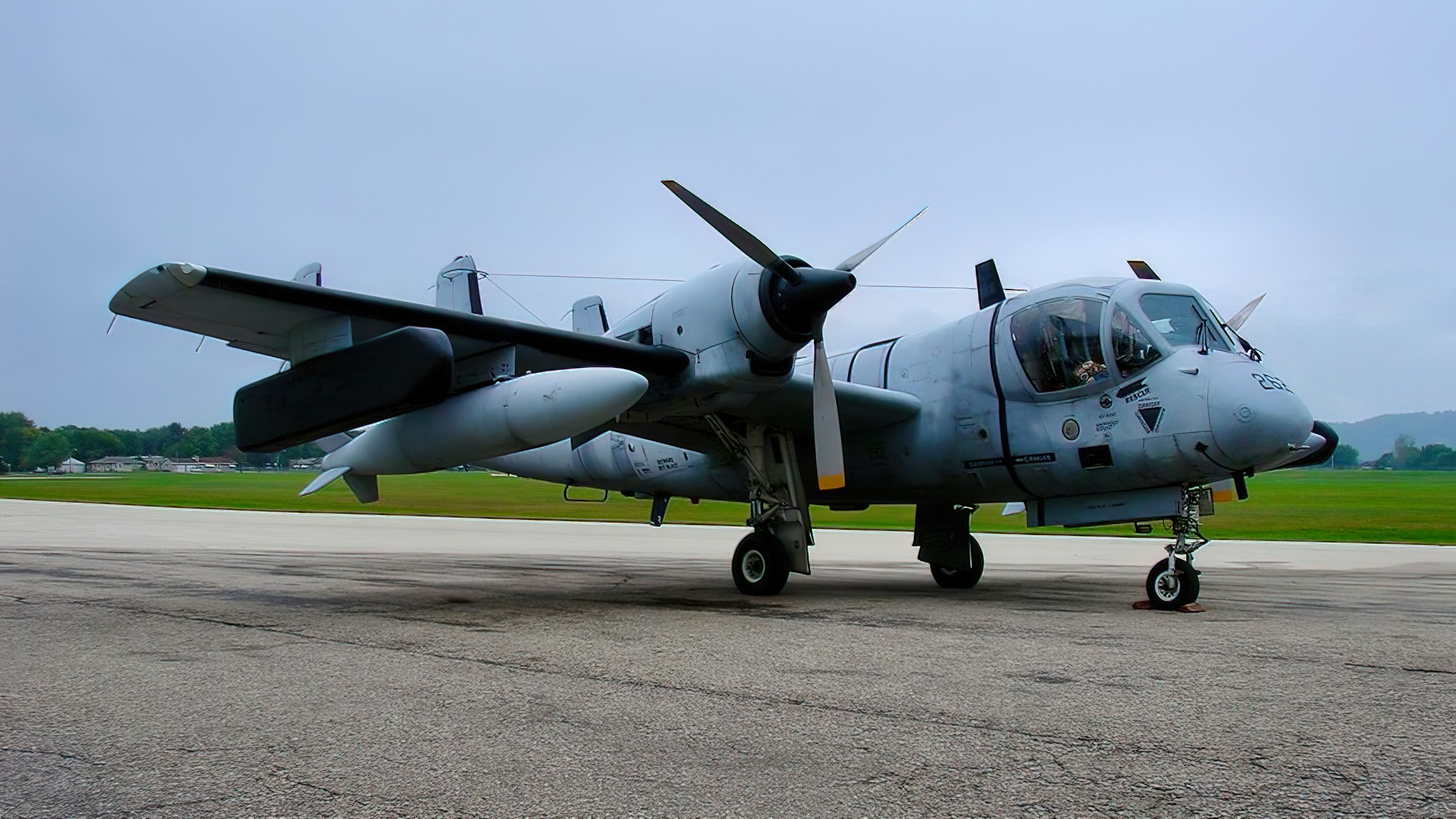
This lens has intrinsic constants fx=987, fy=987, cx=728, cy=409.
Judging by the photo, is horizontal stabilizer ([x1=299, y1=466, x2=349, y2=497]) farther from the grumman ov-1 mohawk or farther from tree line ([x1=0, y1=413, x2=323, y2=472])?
tree line ([x1=0, y1=413, x2=323, y2=472])

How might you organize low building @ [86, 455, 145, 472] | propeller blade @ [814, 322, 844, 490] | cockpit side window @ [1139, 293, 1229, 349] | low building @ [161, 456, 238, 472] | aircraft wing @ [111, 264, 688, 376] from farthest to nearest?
1. low building @ [86, 455, 145, 472]
2. low building @ [161, 456, 238, 472]
3. propeller blade @ [814, 322, 844, 490]
4. cockpit side window @ [1139, 293, 1229, 349]
5. aircraft wing @ [111, 264, 688, 376]

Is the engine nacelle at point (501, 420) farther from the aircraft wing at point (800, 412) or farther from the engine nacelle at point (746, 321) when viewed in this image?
the aircraft wing at point (800, 412)

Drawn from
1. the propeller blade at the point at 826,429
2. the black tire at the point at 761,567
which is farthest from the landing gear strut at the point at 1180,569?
the black tire at the point at 761,567

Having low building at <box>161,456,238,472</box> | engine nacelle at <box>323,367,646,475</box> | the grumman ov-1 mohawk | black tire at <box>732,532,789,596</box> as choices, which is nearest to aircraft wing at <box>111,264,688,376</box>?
the grumman ov-1 mohawk

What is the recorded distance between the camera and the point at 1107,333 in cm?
1070

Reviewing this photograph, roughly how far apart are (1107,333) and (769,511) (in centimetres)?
449

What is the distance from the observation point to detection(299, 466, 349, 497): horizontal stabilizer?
1204cm

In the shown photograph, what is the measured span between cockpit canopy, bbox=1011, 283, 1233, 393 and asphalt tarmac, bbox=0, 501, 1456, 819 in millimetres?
2601

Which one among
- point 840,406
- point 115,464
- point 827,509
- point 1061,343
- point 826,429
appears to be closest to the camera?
point 1061,343

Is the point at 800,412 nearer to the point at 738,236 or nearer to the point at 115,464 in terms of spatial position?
the point at 738,236

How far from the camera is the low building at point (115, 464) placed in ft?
582

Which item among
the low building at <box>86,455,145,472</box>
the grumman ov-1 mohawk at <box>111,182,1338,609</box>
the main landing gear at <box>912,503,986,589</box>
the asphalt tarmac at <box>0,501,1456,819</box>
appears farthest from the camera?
the low building at <box>86,455,145,472</box>

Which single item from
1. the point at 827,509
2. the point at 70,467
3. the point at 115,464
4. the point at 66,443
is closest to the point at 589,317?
the point at 827,509

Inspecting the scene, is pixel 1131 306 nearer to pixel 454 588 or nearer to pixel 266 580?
pixel 454 588
